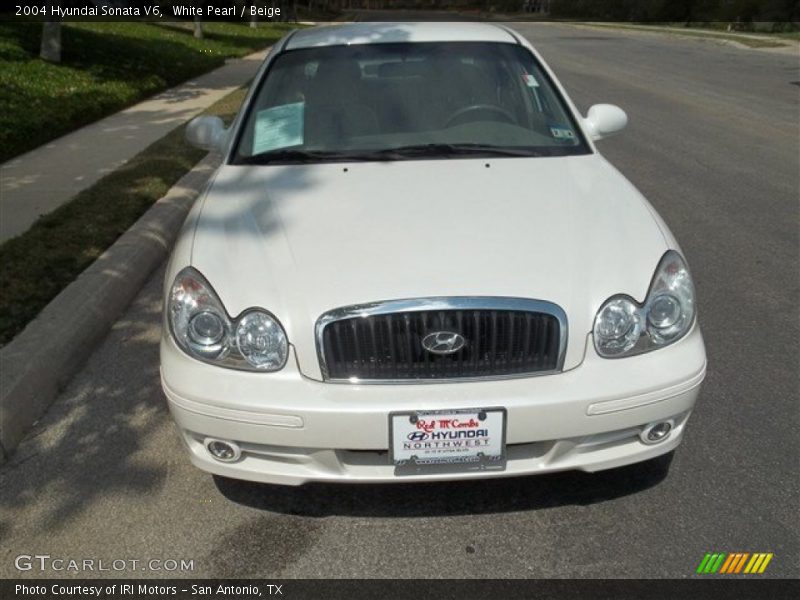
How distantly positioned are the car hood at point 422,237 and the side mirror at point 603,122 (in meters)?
0.72

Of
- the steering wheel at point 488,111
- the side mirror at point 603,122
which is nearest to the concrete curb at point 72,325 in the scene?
Result: the steering wheel at point 488,111

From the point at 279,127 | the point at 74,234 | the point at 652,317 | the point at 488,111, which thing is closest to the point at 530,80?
the point at 488,111

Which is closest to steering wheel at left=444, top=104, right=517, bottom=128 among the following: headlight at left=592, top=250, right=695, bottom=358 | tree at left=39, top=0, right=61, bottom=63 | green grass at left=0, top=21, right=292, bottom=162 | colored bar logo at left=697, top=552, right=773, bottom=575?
headlight at left=592, top=250, right=695, bottom=358

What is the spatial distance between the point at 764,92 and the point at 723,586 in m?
13.8

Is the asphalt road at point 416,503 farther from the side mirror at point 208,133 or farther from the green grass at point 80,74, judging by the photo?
the green grass at point 80,74

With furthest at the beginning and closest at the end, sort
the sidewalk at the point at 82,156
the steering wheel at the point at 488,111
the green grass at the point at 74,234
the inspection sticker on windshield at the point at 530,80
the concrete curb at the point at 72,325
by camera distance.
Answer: the sidewalk at the point at 82,156 < the green grass at the point at 74,234 < the inspection sticker on windshield at the point at 530,80 < the steering wheel at the point at 488,111 < the concrete curb at the point at 72,325

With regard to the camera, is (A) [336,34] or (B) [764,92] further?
(B) [764,92]

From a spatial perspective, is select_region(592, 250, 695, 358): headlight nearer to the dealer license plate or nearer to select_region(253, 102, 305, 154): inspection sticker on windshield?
the dealer license plate

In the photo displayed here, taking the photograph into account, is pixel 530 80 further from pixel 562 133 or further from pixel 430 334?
pixel 430 334

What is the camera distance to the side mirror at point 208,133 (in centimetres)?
411

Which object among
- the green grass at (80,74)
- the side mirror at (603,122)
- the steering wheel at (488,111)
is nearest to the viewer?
the steering wheel at (488,111)

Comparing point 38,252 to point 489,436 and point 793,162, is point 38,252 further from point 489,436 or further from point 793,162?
point 793,162

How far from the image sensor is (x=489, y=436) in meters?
2.43

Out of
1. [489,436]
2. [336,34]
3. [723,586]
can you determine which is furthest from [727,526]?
[336,34]
